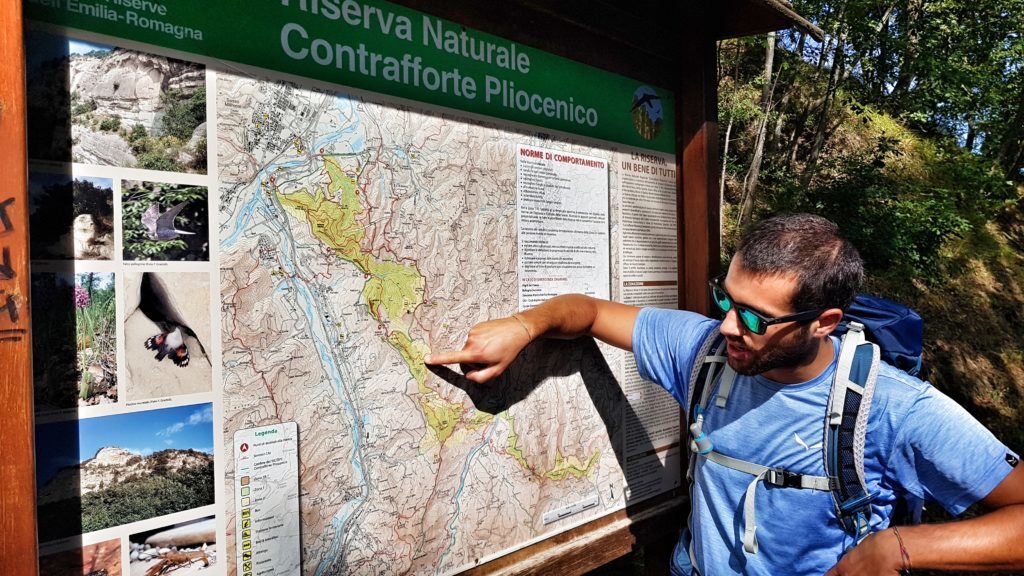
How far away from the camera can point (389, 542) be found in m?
2.00

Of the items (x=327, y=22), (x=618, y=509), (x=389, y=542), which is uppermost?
(x=327, y=22)

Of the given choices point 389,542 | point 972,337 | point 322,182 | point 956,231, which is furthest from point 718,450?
point 972,337

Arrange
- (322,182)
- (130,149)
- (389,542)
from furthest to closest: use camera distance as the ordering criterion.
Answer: (389,542) → (322,182) → (130,149)

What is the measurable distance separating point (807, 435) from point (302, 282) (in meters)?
1.76

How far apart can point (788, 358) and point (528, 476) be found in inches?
41.3

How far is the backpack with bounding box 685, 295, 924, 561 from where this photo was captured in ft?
6.82

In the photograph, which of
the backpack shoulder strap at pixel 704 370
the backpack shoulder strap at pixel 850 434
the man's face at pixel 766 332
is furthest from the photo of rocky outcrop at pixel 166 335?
the backpack shoulder strap at pixel 850 434

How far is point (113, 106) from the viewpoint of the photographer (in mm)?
1483

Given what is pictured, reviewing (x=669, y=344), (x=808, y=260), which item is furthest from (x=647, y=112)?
(x=808, y=260)

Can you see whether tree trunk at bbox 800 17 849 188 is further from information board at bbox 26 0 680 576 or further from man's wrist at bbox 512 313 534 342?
man's wrist at bbox 512 313 534 342

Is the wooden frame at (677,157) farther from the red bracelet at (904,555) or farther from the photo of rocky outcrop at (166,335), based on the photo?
the red bracelet at (904,555)

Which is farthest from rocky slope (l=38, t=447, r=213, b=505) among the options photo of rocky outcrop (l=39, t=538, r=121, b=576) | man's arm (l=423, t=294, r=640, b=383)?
man's arm (l=423, t=294, r=640, b=383)

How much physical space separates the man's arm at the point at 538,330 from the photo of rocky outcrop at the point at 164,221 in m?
0.81

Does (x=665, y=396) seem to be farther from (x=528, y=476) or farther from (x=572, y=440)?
(x=528, y=476)
